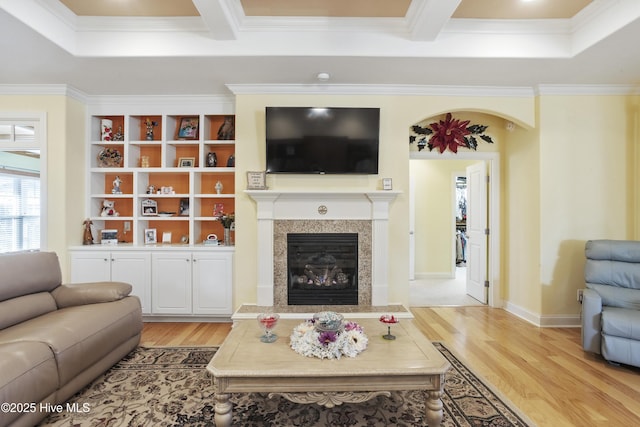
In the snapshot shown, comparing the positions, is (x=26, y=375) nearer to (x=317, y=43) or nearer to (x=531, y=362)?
(x=317, y=43)

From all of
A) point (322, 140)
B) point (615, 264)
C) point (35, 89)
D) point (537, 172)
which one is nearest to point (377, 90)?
point (322, 140)

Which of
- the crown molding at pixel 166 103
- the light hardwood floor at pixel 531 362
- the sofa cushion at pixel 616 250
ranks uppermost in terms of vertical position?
the crown molding at pixel 166 103

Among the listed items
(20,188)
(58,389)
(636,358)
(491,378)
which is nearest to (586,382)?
(636,358)

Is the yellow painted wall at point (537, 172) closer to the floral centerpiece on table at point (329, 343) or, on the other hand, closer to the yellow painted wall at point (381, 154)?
the yellow painted wall at point (381, 154)

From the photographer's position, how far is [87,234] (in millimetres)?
3953

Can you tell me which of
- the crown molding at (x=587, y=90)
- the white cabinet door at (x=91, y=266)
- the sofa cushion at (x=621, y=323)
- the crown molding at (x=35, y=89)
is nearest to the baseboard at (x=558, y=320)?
the sofa cushion at (x=621, y=323)

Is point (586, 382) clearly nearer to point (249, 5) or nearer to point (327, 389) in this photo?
point (327, 389)

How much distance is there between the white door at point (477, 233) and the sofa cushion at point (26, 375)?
4637 mm

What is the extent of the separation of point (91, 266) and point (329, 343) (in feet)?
10.6

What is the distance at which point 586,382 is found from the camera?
246 centimetres

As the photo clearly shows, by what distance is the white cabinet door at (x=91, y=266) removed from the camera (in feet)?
12.3

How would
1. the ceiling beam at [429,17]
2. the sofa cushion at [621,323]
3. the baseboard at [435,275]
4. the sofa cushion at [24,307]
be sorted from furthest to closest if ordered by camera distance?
the baseboard at [435,275], the sofa cushion at [621,323], the ceiling beam at [429,17], the sofa cushion at [24,307]

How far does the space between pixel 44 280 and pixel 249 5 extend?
9.22 feet

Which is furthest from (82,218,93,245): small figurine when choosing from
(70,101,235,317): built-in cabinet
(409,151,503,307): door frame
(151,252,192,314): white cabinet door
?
(409,151,503,307): door frame
